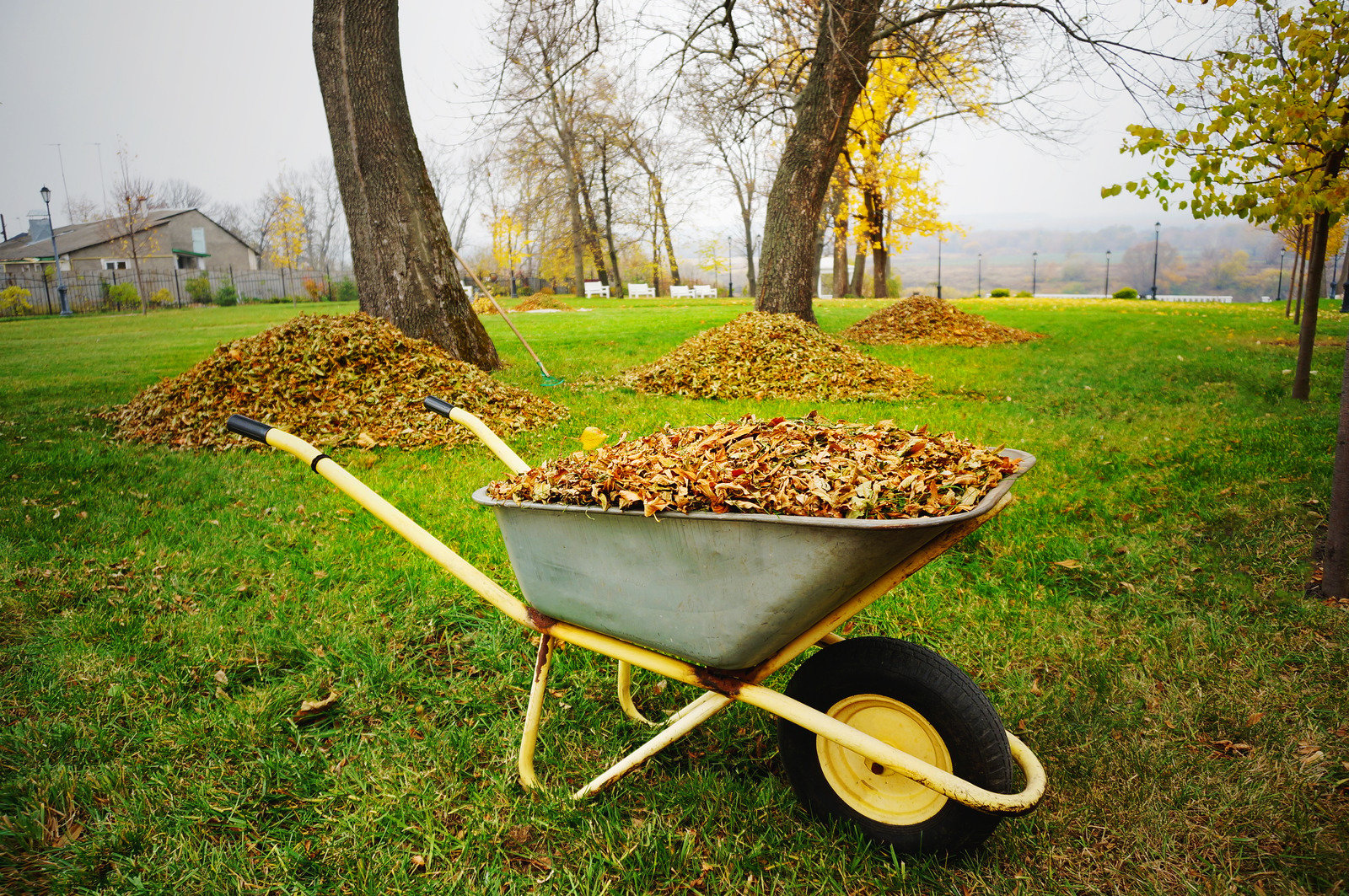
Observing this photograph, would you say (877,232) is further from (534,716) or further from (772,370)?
(534,716)

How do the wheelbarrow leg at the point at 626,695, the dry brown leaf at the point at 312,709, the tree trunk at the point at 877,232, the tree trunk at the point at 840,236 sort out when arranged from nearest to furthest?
the wheelbarrow leg at the point at 626,695
the dry brown leaf at the point at 312,709
the tree trunk at the point at 877,232
the tree trunk at the point at 840,236

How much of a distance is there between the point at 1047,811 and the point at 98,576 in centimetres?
392

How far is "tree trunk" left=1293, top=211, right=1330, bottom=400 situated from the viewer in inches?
222

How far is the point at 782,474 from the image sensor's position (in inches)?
64.0

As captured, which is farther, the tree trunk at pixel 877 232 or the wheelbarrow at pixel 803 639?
the tree trunk at pixel 877 232

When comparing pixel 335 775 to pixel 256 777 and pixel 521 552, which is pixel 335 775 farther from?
pixel 521 552

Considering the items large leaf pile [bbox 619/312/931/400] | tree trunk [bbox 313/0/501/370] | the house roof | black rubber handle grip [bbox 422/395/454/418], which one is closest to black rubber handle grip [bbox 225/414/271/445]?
black rubber handle grip [bbox 422/395/454/418]

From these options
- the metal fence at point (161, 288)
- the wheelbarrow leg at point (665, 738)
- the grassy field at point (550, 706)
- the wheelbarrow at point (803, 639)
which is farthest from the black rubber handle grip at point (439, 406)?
the metal fence at point (161, 288)

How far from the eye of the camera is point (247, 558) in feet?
11.4

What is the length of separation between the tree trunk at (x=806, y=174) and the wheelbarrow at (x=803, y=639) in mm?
8372

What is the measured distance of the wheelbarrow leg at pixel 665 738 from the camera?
170cm

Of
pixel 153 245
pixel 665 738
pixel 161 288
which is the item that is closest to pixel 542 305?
pixel 161 288

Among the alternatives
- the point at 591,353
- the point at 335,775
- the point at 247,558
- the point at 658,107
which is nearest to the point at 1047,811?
the point at 335,775

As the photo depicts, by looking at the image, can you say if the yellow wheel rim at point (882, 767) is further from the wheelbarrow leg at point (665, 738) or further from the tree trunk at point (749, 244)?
the tree trunk at point (749, 244)
